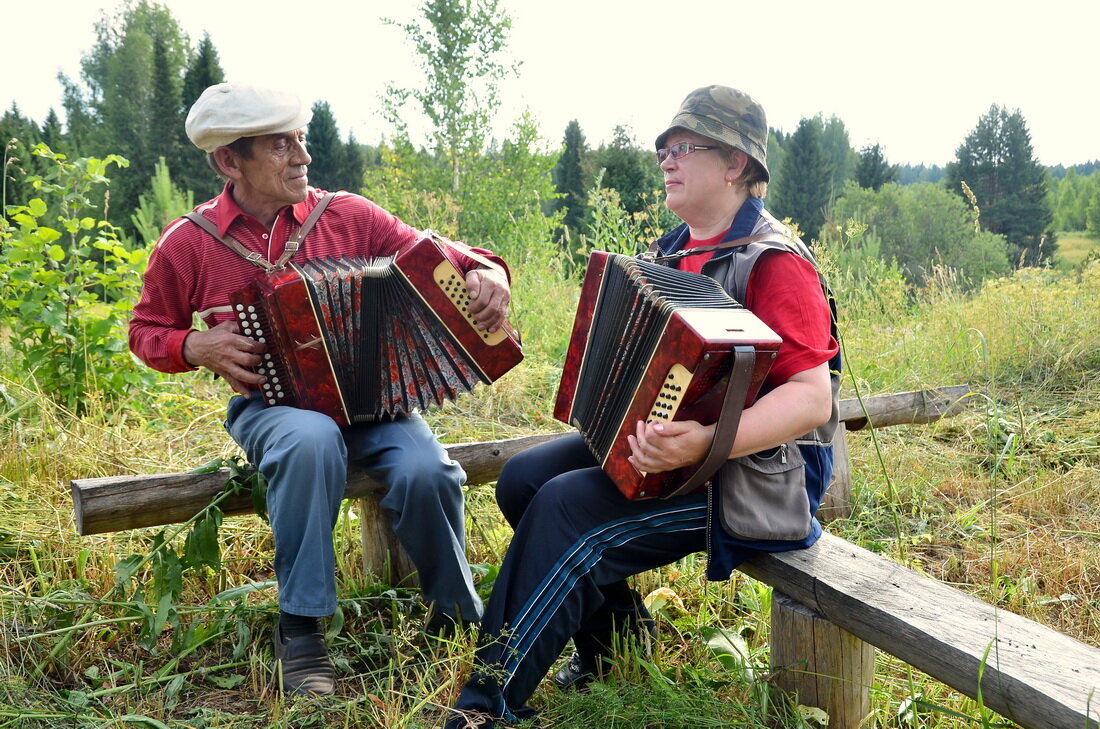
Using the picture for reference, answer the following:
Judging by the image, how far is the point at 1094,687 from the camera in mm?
1451

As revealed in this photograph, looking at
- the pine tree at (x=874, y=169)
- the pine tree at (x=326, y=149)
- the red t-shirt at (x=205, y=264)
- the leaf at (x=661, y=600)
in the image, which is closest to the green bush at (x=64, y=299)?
the red t-shirt at (x=205, y=264)

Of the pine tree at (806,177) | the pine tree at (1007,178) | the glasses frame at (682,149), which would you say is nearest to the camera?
the glasses frame at (682,149)

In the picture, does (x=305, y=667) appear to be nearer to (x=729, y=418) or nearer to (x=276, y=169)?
(x=729, y=418)

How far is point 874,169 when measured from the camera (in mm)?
42156

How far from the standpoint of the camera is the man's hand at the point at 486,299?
8.16ft

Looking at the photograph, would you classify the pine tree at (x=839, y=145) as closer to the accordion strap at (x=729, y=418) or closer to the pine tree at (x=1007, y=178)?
the pine tree at (x=1007, y=178)

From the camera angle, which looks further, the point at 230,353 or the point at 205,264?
the point at 205,264

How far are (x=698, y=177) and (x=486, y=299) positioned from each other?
2.36 ft

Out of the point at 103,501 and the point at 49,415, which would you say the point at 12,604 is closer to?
the point at 103,501

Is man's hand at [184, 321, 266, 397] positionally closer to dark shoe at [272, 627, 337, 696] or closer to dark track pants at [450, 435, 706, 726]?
dark shoe at [272, 627, 337, 696]

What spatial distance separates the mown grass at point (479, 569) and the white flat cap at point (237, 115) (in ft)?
4.68

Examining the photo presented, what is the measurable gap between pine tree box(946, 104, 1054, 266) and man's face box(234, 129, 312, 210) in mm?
38500

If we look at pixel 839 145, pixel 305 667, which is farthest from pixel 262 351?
pixel 839 145

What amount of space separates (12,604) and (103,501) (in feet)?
1.91
